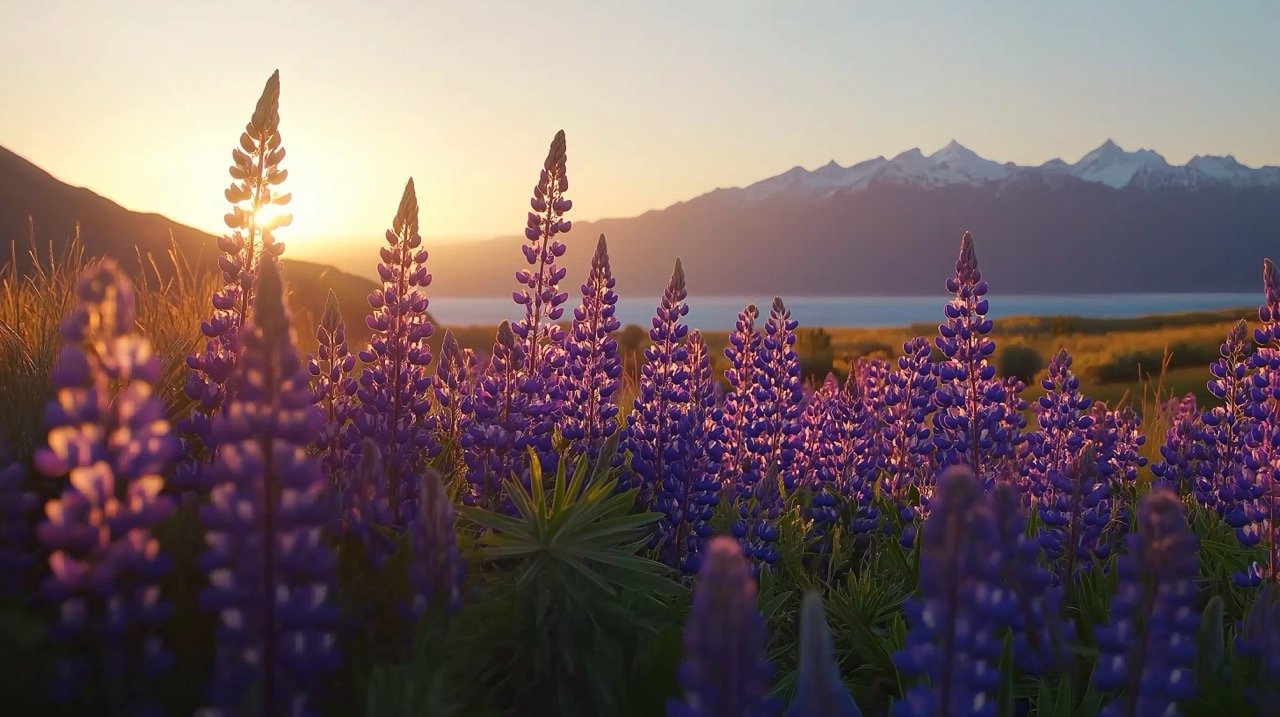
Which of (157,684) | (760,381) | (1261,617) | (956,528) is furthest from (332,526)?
(760,381)

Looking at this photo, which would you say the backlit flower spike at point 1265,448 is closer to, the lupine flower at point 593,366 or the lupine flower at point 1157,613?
the lupine flower at point 593,366

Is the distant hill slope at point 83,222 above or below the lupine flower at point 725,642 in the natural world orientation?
above

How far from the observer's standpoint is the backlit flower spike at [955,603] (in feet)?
5.30

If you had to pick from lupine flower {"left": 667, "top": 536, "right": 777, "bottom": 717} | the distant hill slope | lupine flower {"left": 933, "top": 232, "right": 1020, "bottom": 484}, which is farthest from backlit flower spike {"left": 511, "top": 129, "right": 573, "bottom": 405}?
the distant hill slope

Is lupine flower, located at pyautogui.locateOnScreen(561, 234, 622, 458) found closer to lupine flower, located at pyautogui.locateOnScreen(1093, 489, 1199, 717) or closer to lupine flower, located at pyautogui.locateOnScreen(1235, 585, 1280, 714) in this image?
lupine flower, located at pyautogui.locateOnScreen(1235, 585, 1280, 714)

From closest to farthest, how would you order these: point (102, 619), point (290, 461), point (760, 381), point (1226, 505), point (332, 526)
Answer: point (290, 461) → point (102, 619) → point (332, 526) → point (760, 381) → point (1226, 505)

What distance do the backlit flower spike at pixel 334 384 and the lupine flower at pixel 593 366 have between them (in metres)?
1.13

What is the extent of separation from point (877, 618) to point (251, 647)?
407cm

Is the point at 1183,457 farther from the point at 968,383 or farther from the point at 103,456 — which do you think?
the point at 103,456

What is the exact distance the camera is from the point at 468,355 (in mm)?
7402

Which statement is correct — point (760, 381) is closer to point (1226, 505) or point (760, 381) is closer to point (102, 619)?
point (1226, 505)

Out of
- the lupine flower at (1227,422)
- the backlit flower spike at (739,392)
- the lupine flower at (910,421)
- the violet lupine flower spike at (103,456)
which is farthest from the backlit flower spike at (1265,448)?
the violet lupine flower spike at (103,456)

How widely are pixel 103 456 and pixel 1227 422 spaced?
780cm

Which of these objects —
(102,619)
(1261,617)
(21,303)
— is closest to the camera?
(102,619)
